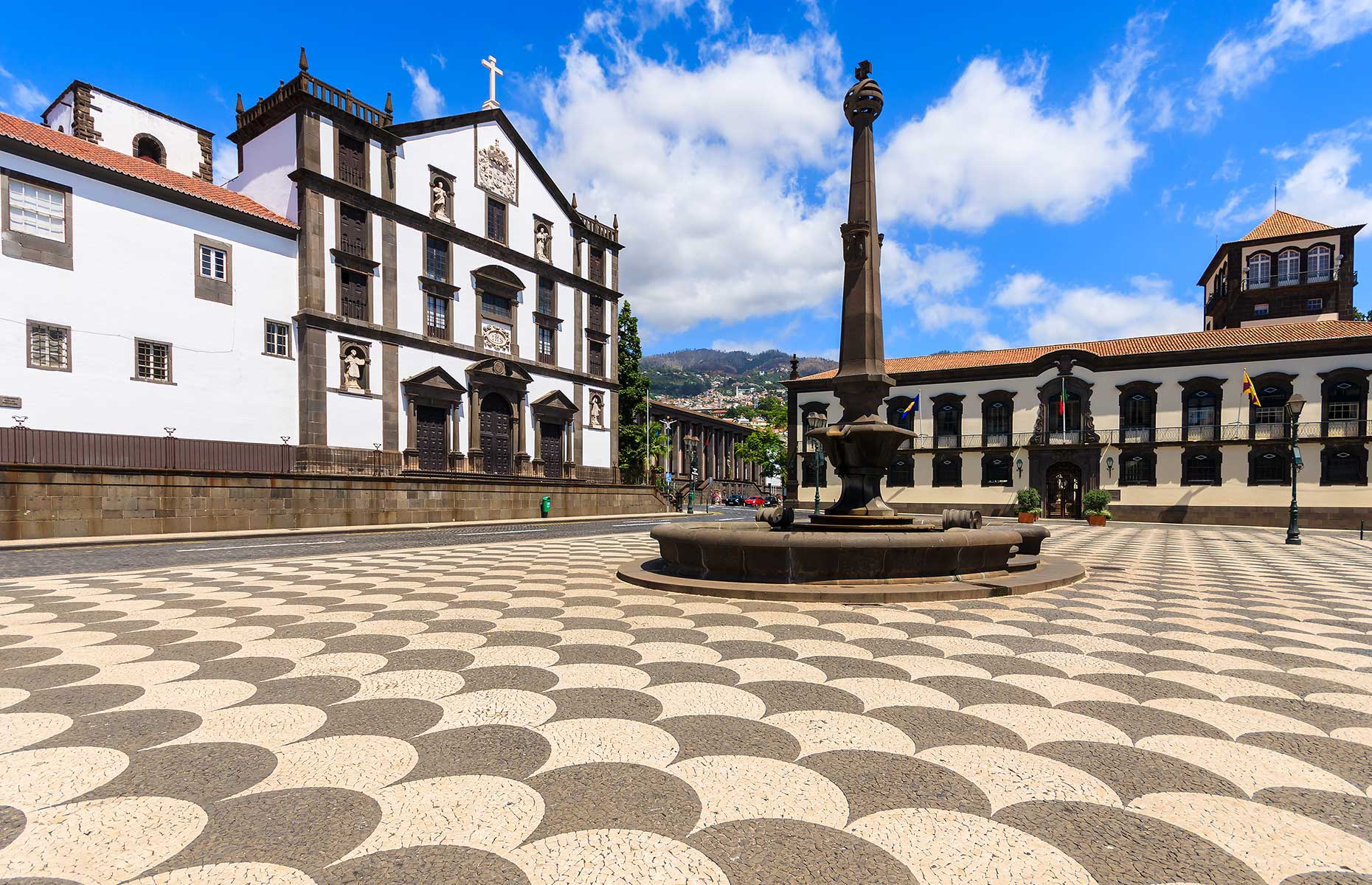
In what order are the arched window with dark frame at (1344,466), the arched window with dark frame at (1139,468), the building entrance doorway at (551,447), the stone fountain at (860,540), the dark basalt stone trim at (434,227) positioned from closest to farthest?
the stone fountain at (860,540), the dark basalt stone trim at (434,227), the arched window with dark frame at (1344,466), the building entrance doorway at (551,447), the arched window with dark frame at (1139,468)

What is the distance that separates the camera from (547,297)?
34500mm

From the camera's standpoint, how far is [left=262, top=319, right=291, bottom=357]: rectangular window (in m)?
23.6

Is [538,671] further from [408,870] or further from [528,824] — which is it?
[408,870]

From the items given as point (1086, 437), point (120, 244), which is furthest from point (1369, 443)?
point (120, 244)

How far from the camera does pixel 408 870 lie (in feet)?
6.40

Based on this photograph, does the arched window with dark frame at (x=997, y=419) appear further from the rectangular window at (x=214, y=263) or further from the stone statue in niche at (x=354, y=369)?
the rectangular window at (x=214, y=263)

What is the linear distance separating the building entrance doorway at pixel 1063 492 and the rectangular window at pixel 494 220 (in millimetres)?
32398

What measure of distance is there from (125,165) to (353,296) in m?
7.68

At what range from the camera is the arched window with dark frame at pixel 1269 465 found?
31844 millimetres

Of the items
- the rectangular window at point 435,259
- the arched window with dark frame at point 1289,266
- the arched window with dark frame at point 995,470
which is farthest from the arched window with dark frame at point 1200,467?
the rectangular window at point 435,259

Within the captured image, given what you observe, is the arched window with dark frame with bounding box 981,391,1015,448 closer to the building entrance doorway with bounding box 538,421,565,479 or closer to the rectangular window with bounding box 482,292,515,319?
the building entrance doorway with bounding box 538,421,565,479

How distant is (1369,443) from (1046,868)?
42242 mm

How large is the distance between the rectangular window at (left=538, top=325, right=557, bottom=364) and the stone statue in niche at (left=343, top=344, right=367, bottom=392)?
9637 mm

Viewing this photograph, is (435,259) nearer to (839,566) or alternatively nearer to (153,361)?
(153,361)
